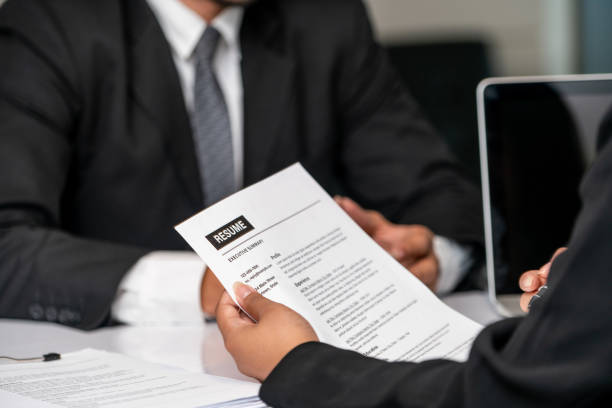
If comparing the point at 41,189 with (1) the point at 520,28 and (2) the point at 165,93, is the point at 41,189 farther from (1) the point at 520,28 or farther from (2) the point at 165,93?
(1) the point at 520,28

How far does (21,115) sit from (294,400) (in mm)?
794

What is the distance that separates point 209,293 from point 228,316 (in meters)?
0.22

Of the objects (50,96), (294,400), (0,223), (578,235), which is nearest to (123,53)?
(50,96)

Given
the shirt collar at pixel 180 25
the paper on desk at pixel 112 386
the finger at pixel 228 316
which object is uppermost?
the shirt collar at pixel 180 25

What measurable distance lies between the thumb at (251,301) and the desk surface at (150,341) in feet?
0.30

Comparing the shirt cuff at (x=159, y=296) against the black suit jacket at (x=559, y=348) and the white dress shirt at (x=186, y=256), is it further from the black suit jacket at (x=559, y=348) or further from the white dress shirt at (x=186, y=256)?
the black suit jacket at (x=559, y=348)

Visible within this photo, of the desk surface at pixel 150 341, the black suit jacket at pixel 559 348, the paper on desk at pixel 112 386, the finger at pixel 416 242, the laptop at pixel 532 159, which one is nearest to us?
the black suit jacket at pixel 559 348

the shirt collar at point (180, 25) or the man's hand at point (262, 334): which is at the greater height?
the shirt collar at point (180, 25)

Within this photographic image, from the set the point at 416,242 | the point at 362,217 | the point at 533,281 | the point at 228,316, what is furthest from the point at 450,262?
the point at 228,316

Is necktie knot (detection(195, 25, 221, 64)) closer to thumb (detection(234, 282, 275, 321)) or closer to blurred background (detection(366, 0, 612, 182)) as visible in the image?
thumb (detection(234, 282, 275, 321))

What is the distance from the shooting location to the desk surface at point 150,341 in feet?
2.59

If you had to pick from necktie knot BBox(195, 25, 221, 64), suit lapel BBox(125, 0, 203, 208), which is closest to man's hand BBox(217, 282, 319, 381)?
suit lapel BBox(125, 0, 203, 208)

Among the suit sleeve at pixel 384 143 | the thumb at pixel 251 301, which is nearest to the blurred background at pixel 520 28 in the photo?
the suit sleeve at pixel 384 143

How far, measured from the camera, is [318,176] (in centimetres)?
141
